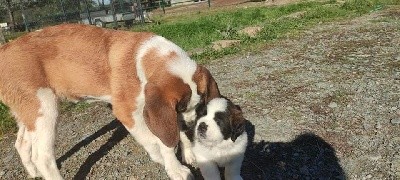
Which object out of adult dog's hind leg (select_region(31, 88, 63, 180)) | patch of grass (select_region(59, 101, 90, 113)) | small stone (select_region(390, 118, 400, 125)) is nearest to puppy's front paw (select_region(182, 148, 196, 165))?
adult dog's hind leg (select_region(31, 88, 63, 180))

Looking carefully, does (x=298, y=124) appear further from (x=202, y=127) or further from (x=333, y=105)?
(x=202, y=127)

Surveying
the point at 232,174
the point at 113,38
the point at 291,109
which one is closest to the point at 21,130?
the point at 113,38

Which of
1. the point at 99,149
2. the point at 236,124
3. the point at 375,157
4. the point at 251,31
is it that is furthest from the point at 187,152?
the point at 251,31

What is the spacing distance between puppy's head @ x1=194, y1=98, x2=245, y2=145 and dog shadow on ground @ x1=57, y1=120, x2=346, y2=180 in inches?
24.9

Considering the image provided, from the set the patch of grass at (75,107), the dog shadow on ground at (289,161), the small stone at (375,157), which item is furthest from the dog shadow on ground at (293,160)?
the patch of grass at (75,107)

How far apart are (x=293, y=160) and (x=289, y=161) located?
4 cm

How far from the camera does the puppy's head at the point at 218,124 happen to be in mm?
3633

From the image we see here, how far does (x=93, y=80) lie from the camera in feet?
15.0

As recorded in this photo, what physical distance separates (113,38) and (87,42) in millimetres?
276

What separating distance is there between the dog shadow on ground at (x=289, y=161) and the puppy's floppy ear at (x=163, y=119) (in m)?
0.95

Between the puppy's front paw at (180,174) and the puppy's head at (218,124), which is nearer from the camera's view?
the puppy's head at (218,124)

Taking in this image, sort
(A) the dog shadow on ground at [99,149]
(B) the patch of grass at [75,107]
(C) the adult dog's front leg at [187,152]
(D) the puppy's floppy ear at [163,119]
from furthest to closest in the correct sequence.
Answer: (B) the patch of grass at [75,107] → (A) the dog shadow on ground at [99,149] → (C) the adult dog's front leg at [187,152] → (D) the puppy's floppy ear at [163,119]

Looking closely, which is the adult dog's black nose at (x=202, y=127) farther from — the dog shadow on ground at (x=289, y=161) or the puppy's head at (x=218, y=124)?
the dog shadow on ground at (x=289, y=161)

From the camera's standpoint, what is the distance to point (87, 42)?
4664 mm
